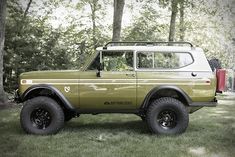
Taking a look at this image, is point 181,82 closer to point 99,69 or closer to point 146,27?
point 99,69

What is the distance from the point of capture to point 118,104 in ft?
29.7

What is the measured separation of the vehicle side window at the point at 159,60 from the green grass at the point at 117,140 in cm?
148

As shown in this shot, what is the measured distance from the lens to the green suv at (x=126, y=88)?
888 centimetres

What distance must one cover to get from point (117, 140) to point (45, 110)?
1.79m

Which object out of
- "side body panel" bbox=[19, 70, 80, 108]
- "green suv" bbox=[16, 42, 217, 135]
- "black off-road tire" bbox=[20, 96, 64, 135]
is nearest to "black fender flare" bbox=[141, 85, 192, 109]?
"green suv" bbox=[16, 42, 217, 135]

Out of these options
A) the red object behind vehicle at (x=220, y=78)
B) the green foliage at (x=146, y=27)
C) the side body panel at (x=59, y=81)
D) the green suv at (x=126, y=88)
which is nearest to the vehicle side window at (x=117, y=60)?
the green suv at (x=126, y=88)

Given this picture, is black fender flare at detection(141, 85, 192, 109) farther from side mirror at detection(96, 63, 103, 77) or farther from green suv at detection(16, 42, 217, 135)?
side mirror at detection(96, 63, 103, 77)

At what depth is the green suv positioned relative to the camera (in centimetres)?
888

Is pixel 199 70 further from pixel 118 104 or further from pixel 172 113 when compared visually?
pixel 118 104

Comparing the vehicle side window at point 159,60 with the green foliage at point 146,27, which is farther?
the green foliage at point 146,27

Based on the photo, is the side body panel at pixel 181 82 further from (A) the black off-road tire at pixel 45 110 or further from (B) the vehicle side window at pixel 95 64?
(A) the black off-road tire at pixel 45 110

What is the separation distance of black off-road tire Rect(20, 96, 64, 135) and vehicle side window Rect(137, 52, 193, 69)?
2046 mm

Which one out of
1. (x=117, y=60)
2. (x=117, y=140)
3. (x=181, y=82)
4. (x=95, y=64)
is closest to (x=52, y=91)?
(x=95, y=64)

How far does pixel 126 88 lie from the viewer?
353 inches
